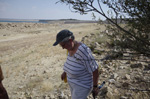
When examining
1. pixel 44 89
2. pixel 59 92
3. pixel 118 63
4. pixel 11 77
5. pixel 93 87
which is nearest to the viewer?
pixel 93 87

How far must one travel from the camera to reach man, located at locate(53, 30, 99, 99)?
2.19m

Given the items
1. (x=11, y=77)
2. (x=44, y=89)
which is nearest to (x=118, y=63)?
(x=44, y=89)

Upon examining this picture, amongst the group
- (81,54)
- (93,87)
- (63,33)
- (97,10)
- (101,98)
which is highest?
(97,10)

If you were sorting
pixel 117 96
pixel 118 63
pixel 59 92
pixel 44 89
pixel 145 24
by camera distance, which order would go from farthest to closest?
pixel 118 63 < pixel 44 89 < pixel 59 92 < pixel 117 96 < pixel 145 24

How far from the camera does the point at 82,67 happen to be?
2277 mm

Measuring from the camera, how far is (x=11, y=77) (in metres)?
6.55

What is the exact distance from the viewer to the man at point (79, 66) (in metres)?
2.19

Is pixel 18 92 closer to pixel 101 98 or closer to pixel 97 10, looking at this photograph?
pixel 101 98

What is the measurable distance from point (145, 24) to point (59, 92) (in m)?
3.06

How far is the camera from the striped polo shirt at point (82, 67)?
218 centimetres

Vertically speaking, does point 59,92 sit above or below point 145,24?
below

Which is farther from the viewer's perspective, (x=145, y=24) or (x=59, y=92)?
(x=59, y=92)

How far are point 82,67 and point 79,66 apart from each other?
0.05 m

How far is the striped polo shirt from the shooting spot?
2184 millimetres
